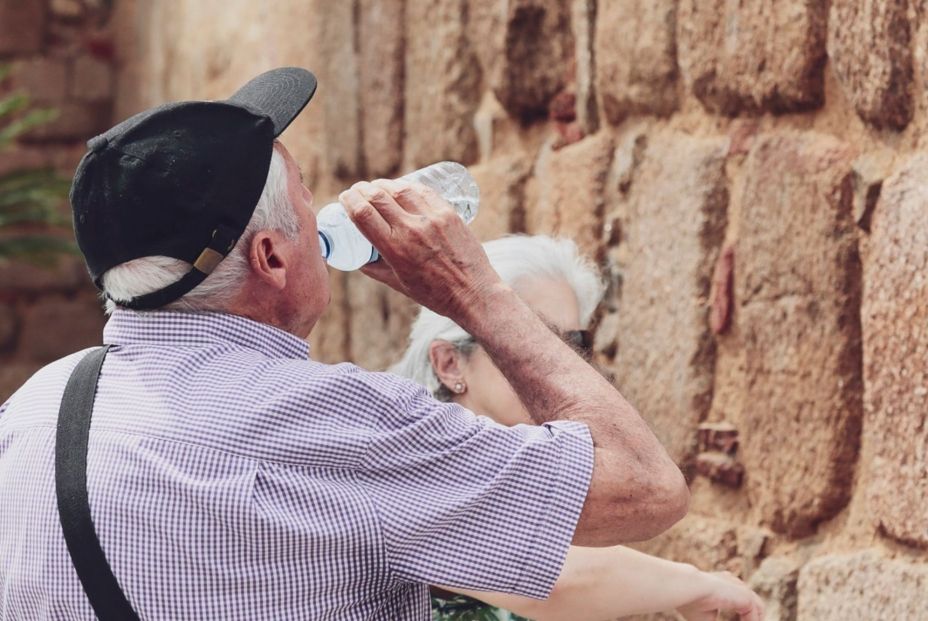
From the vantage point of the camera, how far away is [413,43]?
3168 mm

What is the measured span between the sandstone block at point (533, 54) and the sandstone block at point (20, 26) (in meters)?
3.89

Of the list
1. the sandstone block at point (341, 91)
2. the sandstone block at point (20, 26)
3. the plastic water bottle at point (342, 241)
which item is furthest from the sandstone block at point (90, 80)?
the plastic water bottle at point (342, 241)

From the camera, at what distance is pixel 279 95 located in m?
1.57

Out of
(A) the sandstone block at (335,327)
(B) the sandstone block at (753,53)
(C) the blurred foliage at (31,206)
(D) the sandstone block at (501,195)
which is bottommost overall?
(C) the blurred foliage at (31,206)

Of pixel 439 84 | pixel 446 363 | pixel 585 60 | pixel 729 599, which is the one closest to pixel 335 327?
pixel 439 84

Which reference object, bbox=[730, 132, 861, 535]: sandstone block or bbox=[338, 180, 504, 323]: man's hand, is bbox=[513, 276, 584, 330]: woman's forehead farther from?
bbox=[338, 180, 504, 323]: man's hand

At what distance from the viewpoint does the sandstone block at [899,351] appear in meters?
1.74

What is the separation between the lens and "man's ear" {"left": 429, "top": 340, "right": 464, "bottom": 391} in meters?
2.19

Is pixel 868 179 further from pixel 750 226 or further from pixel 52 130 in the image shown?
pixel 52 130

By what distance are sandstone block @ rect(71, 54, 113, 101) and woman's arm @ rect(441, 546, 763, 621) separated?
16.2 ft

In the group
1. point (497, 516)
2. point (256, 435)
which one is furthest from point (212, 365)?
point (497, 516)

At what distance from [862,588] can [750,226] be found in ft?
1.77

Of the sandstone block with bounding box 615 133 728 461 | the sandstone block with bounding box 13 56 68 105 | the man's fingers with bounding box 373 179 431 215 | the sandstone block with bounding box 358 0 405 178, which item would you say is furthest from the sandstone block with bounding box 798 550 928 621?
the sandstone block with bounding box 13 56 68 105

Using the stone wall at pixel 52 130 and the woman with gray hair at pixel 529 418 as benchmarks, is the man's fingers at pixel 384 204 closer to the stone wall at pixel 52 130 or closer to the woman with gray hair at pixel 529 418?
the woman with gray hair at pixel 529 418
